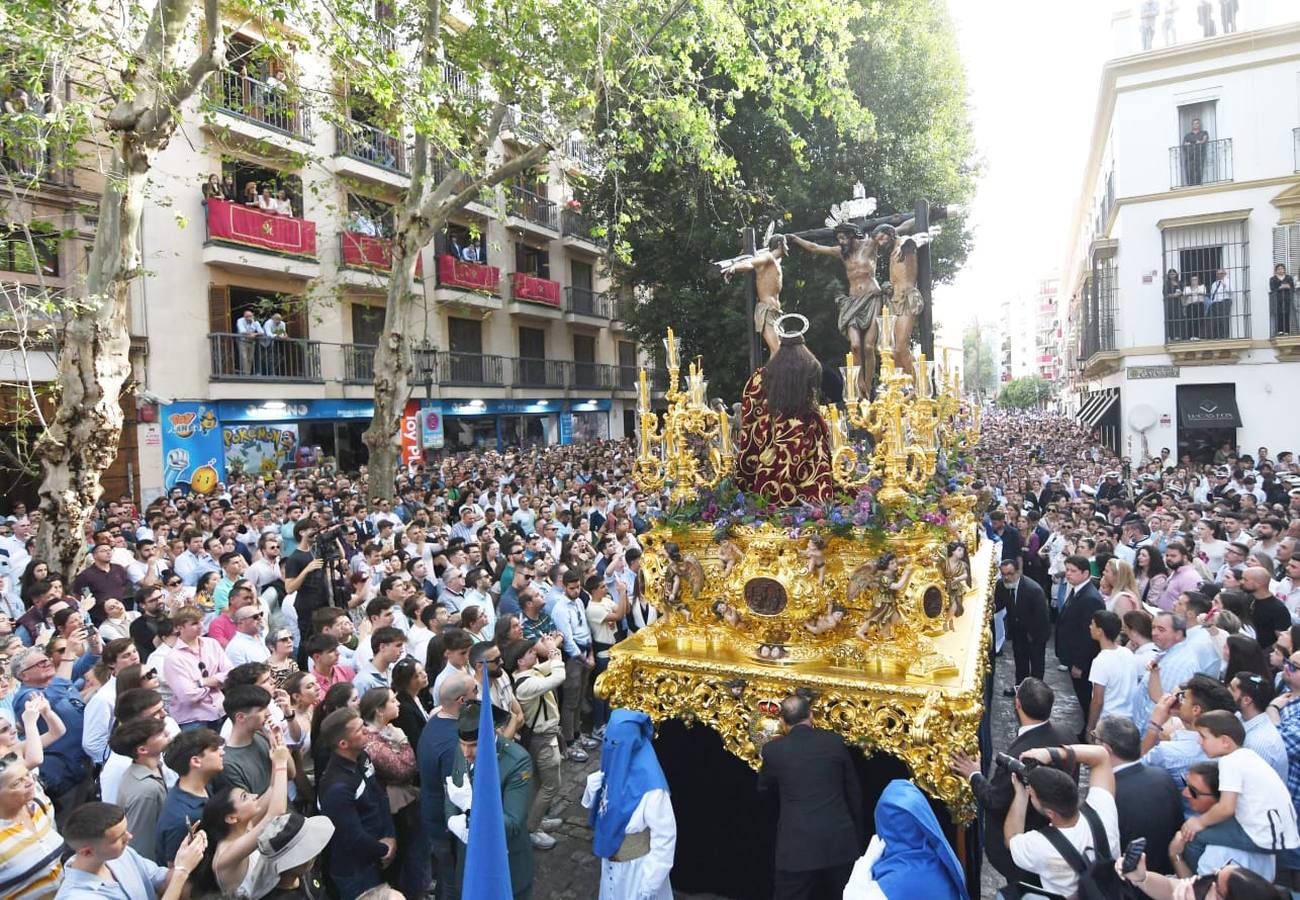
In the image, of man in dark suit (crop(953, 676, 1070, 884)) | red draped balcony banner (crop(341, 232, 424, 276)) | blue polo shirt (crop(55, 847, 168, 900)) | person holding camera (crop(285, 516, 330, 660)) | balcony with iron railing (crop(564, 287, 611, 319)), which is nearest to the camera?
blue polo shirt (crop(55, 847, 168, 900))

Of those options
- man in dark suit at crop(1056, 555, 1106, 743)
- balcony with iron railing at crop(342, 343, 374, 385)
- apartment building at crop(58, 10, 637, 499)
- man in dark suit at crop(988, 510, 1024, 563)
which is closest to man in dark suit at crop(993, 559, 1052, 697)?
man in dark suit at crop(1056, 555, 1106, 743)

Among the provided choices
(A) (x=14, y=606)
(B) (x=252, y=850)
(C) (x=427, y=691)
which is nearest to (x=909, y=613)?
(C) (x=427, y=691)

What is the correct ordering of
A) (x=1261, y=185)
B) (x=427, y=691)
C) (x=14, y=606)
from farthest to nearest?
(x=1261, y=185) → (x=14, y=606) → (x=427, y=691)

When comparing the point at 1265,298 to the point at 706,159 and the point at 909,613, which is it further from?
the point at 909,613

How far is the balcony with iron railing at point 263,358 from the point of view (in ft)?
62.7

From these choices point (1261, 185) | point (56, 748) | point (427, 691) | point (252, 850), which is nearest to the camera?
point (252, 850)

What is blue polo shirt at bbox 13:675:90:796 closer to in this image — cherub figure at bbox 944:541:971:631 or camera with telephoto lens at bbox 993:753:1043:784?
camera with telephoto lens at bbox 993:753:1043:784

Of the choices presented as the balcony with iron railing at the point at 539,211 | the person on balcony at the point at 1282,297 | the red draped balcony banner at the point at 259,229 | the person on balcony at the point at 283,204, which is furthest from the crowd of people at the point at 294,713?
the balcony with iron railing at the point at 539,211

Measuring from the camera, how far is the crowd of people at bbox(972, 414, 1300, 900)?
346 cm

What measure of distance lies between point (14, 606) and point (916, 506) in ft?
30.2

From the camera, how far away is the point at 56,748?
4613mm

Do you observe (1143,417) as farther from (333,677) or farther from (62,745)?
(62,745)

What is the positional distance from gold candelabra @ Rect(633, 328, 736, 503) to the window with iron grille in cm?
1901

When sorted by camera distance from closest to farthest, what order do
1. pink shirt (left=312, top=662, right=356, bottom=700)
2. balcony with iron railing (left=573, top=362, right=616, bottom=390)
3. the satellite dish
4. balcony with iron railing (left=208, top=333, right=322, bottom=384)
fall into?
pink shirt (left=312, top=662, right=356, bottom=700), balcony with iron railing (left=208, top=333, right=322, bottom=384), the satellite dish, balcony with iron railing (left=573, top=362, right=616, bottom=390)
